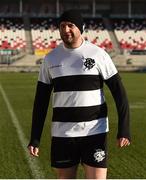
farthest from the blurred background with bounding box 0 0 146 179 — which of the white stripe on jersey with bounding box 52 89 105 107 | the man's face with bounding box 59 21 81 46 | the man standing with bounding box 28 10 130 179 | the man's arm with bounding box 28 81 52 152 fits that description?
the man's face with bounding box 59 21 81 46

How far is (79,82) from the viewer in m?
4.03

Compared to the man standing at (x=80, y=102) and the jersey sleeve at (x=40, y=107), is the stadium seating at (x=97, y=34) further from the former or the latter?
the man standing at (x=80, y=102)

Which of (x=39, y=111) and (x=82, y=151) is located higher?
(x=39, y=111)

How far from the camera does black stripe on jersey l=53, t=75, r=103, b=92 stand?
13.2 feet

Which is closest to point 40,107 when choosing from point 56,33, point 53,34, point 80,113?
point 80,113

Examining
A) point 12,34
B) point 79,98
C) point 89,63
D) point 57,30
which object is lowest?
point 12,34

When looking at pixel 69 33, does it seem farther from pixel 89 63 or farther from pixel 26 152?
pixel 26 152

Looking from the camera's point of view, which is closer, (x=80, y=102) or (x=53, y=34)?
(x=80, y=102)

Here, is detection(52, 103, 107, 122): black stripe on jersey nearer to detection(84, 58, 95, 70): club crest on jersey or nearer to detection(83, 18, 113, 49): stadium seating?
detection(84, 58, 95, 70): club crest on jersey

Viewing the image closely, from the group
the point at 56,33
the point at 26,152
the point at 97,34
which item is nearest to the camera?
the point at 26,152

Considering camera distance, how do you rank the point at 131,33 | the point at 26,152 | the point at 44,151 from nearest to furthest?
the point at 26,152
the point at 44,151
the point at 131,33

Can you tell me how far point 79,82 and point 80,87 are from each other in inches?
1.6

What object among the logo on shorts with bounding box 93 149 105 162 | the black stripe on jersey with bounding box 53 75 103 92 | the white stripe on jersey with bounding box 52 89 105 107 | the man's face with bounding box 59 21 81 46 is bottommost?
the logo on shorts with bounding box 93 149 105 162

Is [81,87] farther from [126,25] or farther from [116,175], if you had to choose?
[126,25]
